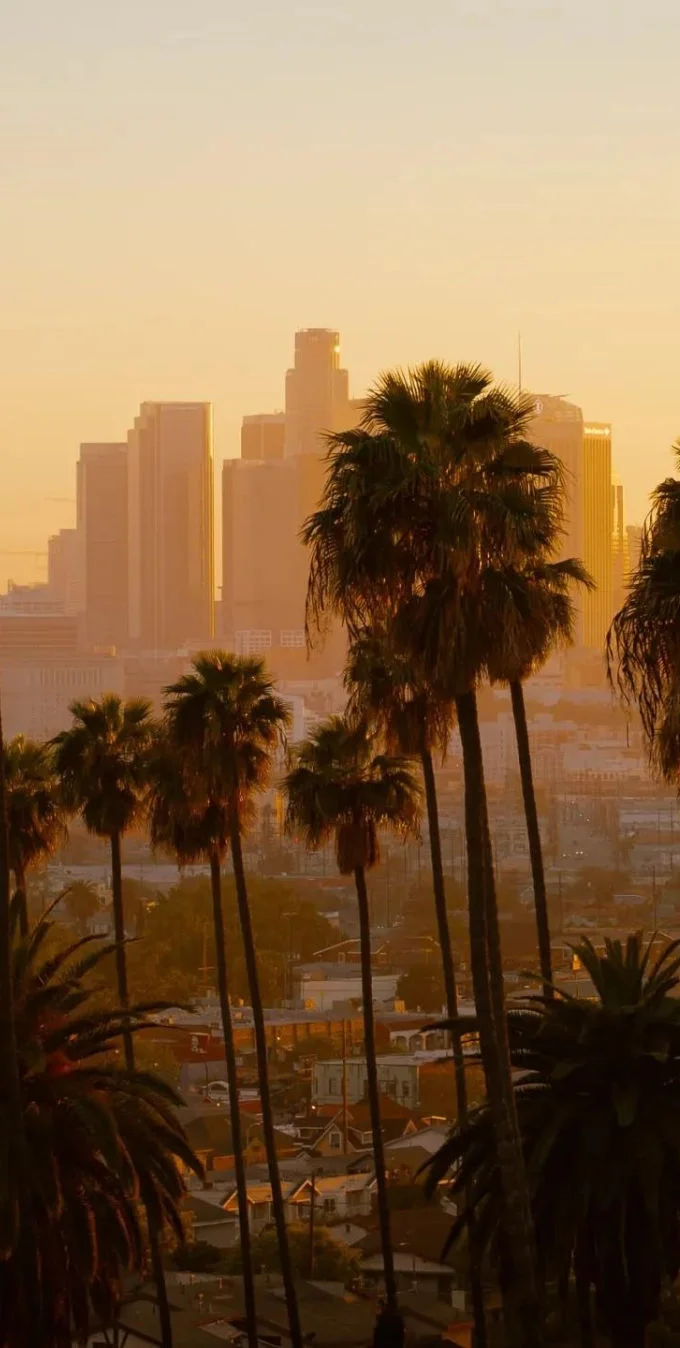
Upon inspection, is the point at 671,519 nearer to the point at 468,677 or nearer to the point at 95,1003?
the point at 468,677

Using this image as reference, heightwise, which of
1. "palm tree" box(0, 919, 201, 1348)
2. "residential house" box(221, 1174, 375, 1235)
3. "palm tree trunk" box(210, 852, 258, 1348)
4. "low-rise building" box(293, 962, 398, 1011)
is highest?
"palm tree" box(0, 919, 201, 1348)

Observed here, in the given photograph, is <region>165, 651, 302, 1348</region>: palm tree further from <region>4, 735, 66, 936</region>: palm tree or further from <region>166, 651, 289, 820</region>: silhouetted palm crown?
<region>4, 735, 66, 936</region>: palm tree

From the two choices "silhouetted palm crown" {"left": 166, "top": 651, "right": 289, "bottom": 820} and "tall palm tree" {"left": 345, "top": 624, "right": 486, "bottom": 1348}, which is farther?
"silhouetted palm crown" {"left": 166, "top": 651, "right": 289, "bottom": 820}

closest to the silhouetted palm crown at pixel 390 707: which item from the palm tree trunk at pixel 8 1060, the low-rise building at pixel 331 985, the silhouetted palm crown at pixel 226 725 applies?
the silhouetted palm crown at pixel 226 725

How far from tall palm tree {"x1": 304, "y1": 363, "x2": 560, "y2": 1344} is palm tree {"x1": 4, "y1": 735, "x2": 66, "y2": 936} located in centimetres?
1390

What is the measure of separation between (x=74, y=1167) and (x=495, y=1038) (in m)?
3.55

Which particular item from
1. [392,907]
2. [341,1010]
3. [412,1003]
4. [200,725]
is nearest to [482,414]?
[200,725]

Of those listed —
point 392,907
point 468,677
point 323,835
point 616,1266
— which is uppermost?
point 468,677

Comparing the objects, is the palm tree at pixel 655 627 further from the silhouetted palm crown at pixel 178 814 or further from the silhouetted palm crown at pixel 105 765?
the silhouetted palm crown at pixel 105 765

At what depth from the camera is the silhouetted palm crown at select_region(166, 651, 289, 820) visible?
28.7 metres

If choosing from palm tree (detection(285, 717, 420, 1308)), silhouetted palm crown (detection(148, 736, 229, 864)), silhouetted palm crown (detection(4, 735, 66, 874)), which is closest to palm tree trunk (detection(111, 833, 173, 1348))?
silhouetted palm crown (detection(148, 736, 229, 864))

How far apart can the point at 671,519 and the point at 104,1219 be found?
7283mm

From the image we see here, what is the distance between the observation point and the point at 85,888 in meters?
131

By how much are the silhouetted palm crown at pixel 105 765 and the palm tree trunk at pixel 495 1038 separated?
12498 mm
